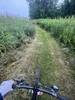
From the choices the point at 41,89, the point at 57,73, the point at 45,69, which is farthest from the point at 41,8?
the point at 41,89

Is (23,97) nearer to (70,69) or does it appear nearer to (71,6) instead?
(70,69)

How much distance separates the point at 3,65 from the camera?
412 centimetres

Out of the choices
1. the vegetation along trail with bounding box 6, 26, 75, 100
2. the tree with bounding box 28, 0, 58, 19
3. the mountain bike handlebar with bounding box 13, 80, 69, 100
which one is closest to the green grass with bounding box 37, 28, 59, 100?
the vegetation along trail with bounding box 6, 26, 75, 100

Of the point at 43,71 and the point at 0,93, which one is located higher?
the point at 0,93

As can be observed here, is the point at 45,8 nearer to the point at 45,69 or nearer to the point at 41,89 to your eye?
the point at 45,69

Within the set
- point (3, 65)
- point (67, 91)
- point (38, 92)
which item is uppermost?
point (38, 92)

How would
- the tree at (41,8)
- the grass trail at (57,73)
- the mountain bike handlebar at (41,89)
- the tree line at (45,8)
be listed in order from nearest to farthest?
the mountain bike handlebar at (41,89), the grass trail at (57,73), the tree line at (45,8), the tree at (41,8)

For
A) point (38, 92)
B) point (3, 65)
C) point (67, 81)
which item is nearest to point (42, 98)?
point (67, 81)

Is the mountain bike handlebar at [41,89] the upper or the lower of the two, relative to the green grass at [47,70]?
upper

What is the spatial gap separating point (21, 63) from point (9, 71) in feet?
1.46

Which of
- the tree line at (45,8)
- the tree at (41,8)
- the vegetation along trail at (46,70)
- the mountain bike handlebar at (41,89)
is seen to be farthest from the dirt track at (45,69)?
the tree at (41,8)

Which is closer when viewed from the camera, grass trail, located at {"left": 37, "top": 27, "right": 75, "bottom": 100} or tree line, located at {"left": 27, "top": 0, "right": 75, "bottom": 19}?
grass trail, located at {"left": 37, "top": 27, "right": 75, "bottom": 100}

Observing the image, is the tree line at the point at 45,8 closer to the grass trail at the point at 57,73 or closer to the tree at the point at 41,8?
the tree at the point at 41,8

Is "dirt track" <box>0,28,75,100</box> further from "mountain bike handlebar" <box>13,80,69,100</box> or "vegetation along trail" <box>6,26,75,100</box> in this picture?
"mountain bike handlebar" <box>13,80,69,100</box>
